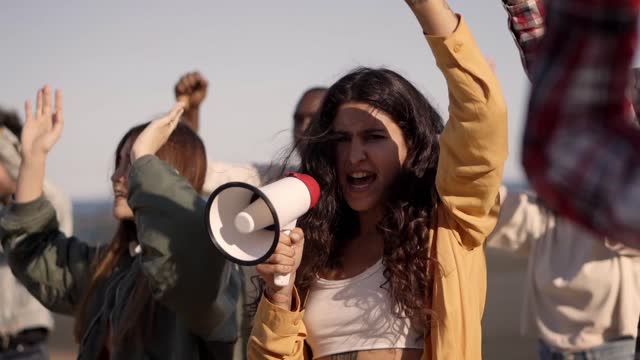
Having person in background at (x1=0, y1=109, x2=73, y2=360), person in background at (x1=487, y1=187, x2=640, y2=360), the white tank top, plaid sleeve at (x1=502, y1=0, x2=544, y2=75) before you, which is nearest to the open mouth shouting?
the white tank top

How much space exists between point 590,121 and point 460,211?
1634mm

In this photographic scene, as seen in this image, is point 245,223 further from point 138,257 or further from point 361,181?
point 138,257

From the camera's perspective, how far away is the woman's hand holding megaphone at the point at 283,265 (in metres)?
2.53

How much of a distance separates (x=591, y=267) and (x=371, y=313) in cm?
265

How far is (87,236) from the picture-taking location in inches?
1309

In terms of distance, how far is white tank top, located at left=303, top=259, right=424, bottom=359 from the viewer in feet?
8.73

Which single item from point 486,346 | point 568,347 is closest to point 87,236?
point 486,346

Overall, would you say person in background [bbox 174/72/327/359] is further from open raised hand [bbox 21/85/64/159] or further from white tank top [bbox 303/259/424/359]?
white tank top [bbox 303/259/424/359]

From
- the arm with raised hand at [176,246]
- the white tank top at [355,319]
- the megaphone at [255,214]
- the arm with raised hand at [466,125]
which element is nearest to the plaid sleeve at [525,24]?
the arm with raised hand at [466,125]

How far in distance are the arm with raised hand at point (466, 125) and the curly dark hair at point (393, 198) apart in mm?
166

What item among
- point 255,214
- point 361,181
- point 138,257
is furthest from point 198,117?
point 255,214

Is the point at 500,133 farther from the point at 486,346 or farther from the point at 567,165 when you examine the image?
the point at 486,346

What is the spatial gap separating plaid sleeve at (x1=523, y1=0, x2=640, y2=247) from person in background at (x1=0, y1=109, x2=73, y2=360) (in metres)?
4.63

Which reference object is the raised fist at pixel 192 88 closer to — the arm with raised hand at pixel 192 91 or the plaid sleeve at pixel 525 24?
the arm with raised hand at pixel 192 91
